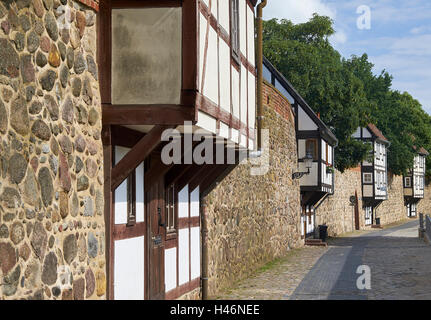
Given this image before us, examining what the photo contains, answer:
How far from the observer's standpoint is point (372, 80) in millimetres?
52312

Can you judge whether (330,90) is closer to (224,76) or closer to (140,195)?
(224,76)

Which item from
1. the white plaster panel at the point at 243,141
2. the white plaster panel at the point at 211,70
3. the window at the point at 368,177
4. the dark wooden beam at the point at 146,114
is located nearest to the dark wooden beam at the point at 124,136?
the dark wooden beam at the point at 146,114

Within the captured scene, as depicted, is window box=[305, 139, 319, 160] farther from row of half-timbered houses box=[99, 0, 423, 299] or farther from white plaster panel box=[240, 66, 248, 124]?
white plaster panel box=[240, 66, 248, 124]

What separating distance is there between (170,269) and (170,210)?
3.09 ft

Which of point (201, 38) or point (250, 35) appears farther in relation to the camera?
point (250, 35)

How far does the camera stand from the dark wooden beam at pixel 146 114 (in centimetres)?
720

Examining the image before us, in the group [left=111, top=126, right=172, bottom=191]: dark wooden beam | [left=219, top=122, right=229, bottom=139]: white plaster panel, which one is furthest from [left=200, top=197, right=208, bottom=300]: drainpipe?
[left=111, top=126, right=172, bottom=191]: dark wooden beam

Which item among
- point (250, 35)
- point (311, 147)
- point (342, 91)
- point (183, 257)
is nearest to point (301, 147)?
point (311, 147)

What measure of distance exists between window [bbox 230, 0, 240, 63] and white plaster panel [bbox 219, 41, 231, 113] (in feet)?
1.58

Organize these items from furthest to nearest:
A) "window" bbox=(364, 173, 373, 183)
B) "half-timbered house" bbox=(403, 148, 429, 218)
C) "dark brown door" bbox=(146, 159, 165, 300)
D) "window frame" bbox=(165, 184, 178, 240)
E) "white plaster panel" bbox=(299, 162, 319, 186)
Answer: "half-timbered house" bbox=(403, 148, 429, 218)
"window" bbox=(364, 173, 373, 183)
"white plaster panel" bbox=(299, 162, 319, 186)
"window frame" bbox=(165, 184, 178, 240)
"dark brown door" bbox=(146, 159, 165, 300)

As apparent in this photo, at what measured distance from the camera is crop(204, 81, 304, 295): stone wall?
44.0 ft

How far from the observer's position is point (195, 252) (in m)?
12.0

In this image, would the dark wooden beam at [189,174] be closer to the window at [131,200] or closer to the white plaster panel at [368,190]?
the window at [131,200]

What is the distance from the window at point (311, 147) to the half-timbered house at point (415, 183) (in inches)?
1495
